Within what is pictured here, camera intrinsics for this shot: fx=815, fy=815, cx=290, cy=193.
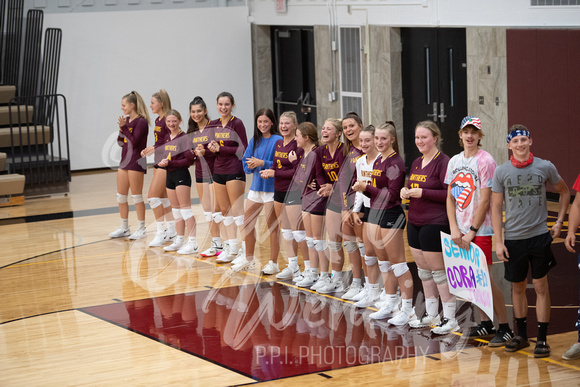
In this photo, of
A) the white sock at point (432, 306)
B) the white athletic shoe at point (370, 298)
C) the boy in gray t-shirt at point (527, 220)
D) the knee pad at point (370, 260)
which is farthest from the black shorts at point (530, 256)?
the white athletic shoe at point (370, 298)

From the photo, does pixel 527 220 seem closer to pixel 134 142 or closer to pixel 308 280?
pixel 308 280

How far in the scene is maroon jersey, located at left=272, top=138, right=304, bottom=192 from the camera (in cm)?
798

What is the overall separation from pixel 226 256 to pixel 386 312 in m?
2.92

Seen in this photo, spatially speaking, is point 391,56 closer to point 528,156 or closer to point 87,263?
point 87,263

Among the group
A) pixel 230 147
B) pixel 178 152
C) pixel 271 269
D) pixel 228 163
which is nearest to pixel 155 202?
pixel 178 152

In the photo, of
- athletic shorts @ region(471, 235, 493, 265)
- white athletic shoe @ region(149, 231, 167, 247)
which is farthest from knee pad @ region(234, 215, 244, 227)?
athletic shorts @ region(471, 235, 493, 265)

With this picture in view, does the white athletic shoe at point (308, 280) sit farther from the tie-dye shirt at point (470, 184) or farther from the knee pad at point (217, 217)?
the tie-dye shirt at point (470, 184)

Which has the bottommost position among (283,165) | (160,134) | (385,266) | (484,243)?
(385,266)

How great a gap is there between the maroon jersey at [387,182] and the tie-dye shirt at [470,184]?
0.58m

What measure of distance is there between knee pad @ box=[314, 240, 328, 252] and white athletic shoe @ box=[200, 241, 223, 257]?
2050 millimetres

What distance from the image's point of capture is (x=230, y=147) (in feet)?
29.5

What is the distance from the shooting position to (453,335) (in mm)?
6305

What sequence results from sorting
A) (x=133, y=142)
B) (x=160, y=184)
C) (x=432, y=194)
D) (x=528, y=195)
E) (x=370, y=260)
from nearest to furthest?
(x=528, y=195), (x=432, y=194), (x=370, y=260), (x=160, y=184), (x=133, y=142)

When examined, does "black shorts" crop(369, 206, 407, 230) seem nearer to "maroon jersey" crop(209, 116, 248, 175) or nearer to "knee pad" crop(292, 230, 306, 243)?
"knee pad" crop(292, 230, 306, 243)
